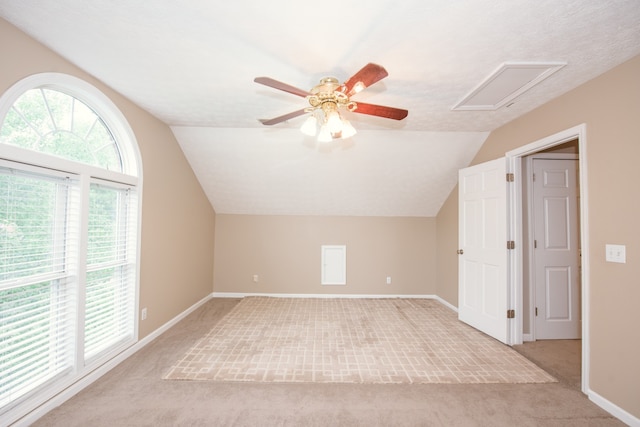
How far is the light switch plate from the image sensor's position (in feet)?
6.38

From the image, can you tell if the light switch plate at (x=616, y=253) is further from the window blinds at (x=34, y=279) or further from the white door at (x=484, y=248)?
the window blinds at (x=34, y=279)

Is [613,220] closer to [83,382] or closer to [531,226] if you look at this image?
[531,226]

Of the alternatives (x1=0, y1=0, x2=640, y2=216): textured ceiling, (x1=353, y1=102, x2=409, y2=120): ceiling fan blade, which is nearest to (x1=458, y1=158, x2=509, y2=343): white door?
(x1=0, y1=0, x2=640, y2=216): textured ceiling

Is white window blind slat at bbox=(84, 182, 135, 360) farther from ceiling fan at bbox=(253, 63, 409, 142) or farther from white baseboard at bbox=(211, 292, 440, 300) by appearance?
white baseboard at bbox=(211, 292, 440, 300)

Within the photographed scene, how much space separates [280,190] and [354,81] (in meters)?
2.98

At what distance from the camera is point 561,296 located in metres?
3.20

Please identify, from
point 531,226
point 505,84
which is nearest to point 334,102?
point 505,84

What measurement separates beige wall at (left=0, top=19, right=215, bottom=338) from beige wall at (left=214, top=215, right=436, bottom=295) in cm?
66

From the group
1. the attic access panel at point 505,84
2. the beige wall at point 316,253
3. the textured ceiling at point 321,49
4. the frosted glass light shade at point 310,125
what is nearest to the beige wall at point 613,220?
the textured ceiling at point 321,49

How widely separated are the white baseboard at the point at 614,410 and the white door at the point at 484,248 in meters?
0.93

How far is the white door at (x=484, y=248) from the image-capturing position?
10.1 ft

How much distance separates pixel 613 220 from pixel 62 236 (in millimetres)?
4063

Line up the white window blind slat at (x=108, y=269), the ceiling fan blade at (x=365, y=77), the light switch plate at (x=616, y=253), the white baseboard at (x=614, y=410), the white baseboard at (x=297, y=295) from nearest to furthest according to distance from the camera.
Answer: the ceiling fan blade at (x=365, y=77)
the white baseboard at (x=614, y=410)
the light switch plate at (x=616, y=253)
the white window blind slat at (x=108, y=269)
the white baseboard at (x=297, y=295)

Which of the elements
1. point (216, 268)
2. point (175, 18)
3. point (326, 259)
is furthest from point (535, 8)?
point (216, 268)
